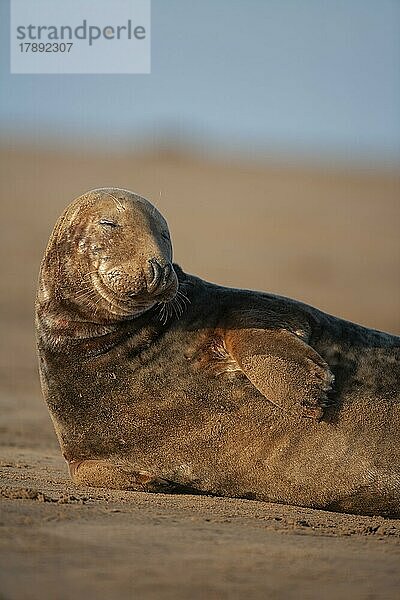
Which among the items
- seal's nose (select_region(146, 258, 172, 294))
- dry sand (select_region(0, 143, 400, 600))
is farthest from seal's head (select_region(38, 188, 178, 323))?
dry sand (select_region(0, 143, 400, 600))

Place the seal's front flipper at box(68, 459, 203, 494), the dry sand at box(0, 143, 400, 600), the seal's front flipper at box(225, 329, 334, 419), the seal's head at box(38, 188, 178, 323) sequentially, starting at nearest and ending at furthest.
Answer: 1. the dry sand at box(0, 143, 400, 600)
2. the seal's front flipper at box(225, 329, 334, 419)
3. the seal's head at box(38, 188, 178, 323)
4. the seal's front flipper at box(68, 459, 203, 494)

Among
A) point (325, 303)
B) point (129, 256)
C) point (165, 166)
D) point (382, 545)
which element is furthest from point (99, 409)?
point (165, 166)

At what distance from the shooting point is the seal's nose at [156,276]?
561 cm

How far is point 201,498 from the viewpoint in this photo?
19.1 ft

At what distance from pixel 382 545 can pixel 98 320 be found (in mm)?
1938

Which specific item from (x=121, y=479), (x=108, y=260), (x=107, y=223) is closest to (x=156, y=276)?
(x=108, y=260)

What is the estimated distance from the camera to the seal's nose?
5.61 metres

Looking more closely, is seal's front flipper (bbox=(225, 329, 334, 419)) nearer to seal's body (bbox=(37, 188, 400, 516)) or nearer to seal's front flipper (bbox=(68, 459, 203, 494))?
seal's body (bbox=(37, 188, 400, 516))

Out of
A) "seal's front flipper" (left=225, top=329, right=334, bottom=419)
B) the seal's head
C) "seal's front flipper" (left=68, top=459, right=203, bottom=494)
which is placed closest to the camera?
"seal's front flipper" (left=225, top=329, right=334, bottom=419)

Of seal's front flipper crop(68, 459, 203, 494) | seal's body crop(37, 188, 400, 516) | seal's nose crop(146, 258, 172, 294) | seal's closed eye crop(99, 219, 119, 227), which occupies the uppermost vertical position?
seal's closed eye crop(99, 219, 119, 227)

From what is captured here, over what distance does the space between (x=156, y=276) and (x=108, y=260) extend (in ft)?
1.31

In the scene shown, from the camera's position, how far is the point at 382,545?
5.00m

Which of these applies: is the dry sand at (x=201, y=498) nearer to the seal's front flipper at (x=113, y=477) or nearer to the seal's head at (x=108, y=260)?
the seal's front flipper at (x=113, y=477)

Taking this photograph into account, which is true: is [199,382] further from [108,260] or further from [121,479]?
[108,260]
